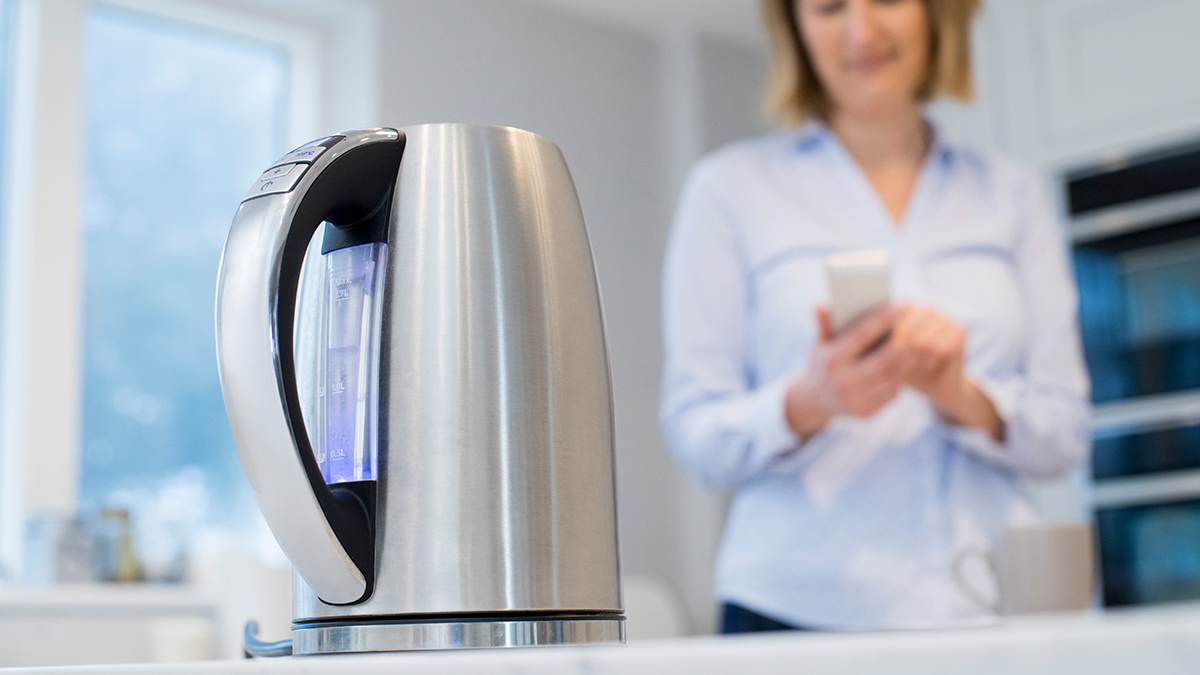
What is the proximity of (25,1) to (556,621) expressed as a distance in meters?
2.73

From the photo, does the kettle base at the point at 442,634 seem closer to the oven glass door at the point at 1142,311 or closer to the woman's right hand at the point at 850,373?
the woman's right hand at the point at 850,373

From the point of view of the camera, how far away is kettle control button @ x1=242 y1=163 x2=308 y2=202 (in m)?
0.37

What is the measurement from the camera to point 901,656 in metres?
0.20

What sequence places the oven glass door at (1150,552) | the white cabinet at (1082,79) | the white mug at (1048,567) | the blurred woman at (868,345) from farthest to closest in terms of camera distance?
the white cabinet at (1082,79), the oven glass door at (1150,552), the blurred woman at (868,345), the white mug at (1048,567)

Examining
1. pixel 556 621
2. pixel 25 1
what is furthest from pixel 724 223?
pixel 25 1

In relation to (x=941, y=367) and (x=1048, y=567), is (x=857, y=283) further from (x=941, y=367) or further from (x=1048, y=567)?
(x=1048, y=567)

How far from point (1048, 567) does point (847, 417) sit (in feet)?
0.92

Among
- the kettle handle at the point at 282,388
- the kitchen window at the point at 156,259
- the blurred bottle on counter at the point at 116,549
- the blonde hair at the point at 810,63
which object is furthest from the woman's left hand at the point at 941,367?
Answer: the kitchen window at the point at 156,259

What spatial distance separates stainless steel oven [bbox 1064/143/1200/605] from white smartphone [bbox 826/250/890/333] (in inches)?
73.1

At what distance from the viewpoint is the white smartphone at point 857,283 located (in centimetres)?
88

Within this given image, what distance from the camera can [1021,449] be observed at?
102 cm

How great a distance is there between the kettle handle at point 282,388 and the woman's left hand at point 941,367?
0.66 metres

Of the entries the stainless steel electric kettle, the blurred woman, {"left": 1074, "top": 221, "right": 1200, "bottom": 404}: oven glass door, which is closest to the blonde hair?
the blurred woman

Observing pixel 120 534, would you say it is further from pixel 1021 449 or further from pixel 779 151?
pixel 1021 449
